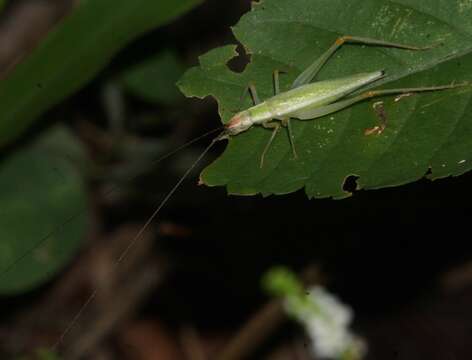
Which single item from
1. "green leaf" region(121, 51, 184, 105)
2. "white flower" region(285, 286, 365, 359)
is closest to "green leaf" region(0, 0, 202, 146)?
"green leaf" region(121, 51, 184, 105)

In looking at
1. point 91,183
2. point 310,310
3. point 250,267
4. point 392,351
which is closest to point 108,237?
point 91,183

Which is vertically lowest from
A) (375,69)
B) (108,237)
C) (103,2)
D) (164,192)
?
(108,237)

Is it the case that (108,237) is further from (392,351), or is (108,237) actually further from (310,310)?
(392,351)

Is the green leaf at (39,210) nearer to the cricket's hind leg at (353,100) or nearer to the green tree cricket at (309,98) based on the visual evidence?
the green tree cricket at (309,98)

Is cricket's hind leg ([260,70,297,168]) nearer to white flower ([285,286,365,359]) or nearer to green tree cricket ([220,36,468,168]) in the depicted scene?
green tree cricket ([220,36,468,168])

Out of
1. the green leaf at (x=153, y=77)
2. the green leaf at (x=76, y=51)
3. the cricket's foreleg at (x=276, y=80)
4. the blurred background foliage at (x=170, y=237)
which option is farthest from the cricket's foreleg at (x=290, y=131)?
the green leaf at (x=153, y=77)

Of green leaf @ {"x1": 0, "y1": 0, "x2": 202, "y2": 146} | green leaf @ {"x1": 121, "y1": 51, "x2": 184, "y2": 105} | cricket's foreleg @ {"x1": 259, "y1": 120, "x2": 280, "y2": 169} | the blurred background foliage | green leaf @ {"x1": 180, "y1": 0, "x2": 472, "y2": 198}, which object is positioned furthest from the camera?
green leaf @ {"x1": 121, "y1": 51, "x2": 184, "y2": 105}
